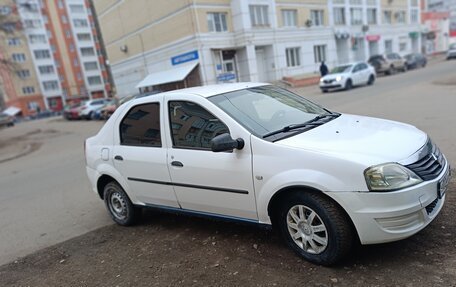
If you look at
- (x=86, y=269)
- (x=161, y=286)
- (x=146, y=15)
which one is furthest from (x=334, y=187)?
(x=146, y=15)

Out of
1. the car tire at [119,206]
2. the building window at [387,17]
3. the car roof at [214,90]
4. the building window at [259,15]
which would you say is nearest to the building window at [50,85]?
the building window at [259,15]

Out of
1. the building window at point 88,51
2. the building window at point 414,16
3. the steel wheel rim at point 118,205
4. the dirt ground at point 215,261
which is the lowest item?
the dirt ground at point 215,261

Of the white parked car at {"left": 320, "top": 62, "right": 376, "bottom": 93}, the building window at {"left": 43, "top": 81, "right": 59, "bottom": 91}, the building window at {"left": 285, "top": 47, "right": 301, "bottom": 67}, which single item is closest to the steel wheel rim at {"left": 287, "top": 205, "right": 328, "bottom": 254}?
the white parked car at {"left": 320, "top": 62, "right": 376, "bottom": 93}

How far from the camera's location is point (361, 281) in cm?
286

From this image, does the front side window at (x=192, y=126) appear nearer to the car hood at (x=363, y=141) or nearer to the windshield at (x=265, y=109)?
the windshield at (x=265, y=109)

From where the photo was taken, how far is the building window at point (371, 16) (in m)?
42.9

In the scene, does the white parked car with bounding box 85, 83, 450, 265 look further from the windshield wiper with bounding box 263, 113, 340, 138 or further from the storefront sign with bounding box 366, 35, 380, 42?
the storefront sign with bounding box 366, 35, 380, 42

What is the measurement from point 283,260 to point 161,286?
1151 millimetres

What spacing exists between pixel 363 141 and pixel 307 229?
0.92 metres

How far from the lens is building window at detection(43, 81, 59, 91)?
70.4 m

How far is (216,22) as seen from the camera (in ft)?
97.1

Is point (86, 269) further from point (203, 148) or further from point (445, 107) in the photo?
point (445, 107)

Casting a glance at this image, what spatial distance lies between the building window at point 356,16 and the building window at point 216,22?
59.5 feet

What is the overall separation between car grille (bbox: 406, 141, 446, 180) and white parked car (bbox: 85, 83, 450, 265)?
0.04 feet
